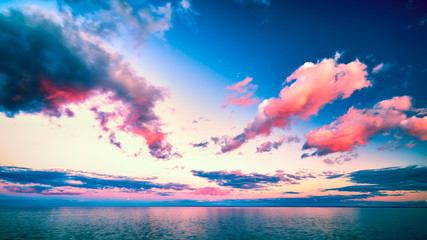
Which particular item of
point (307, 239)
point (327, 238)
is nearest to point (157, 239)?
point (307, 239)

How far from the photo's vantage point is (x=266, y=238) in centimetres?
4638

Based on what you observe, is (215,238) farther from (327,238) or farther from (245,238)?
(327,238)

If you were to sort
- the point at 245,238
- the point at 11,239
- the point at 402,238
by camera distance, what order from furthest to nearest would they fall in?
the point at 402,238
the point at 245,238
the point at 11,239

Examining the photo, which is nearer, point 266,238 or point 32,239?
point 32,239

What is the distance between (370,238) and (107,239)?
6525 cm

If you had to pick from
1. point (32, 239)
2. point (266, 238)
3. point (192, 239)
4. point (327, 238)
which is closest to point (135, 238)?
point (192, 239)

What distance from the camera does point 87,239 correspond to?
145ft

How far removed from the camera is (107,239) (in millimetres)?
45125

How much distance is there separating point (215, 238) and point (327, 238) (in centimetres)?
2804

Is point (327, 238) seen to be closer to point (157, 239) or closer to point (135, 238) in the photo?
point (157, 239)

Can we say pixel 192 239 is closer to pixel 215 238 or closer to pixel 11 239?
pixel 215 238

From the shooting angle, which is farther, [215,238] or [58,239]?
[215,238]

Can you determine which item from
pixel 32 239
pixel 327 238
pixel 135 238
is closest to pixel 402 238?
pixel 327 238

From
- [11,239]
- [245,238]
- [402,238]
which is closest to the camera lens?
[11,239]
